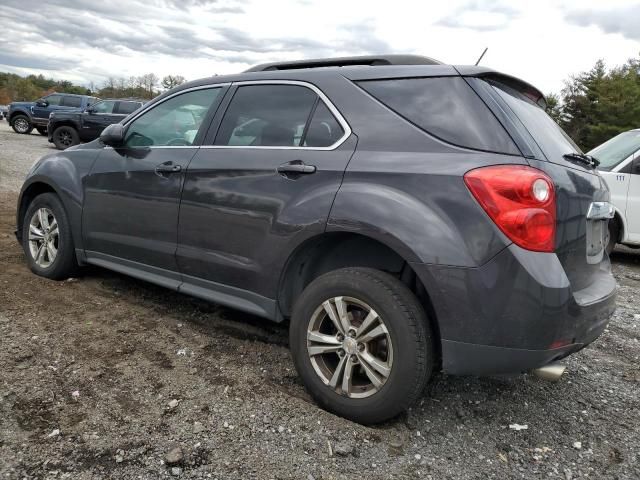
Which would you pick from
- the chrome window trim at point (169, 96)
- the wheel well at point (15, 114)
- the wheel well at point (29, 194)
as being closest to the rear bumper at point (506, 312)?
the chrome window trim at point (169, 96)

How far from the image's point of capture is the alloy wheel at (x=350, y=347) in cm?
248

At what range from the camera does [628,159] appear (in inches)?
269

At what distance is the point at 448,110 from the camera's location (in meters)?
2.53

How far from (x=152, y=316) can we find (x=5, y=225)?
11.7ft

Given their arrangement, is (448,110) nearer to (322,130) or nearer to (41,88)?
(322,130)

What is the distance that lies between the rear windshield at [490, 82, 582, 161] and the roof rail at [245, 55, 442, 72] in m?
0.40

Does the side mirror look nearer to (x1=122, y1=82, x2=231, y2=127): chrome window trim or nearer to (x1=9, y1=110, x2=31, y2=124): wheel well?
(x1=122, y1=82, x2=231, y2=127): chrome window trim

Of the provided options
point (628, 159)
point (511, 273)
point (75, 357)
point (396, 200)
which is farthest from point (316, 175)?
point (628, 159)

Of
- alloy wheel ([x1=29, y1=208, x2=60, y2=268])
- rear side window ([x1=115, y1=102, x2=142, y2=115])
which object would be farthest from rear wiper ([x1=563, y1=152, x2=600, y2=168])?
rear side window ([x1=115, y1=102, x2=142, y2=115])

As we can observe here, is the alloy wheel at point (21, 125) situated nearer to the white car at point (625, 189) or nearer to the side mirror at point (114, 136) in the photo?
the side mirror at point (114, 136)

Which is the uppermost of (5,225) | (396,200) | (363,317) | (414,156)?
(414,156)

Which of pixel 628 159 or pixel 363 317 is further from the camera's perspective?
pixel 628 159

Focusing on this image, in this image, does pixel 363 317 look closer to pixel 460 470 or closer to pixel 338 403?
pixel 338 403

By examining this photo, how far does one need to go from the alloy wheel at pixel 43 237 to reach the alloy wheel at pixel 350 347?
2.73 metres
